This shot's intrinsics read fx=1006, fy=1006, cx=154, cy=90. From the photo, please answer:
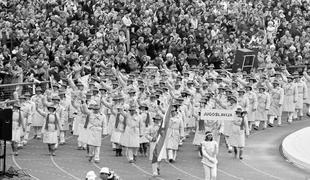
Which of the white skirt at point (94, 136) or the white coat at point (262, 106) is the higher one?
the white coat at point (262, 106)

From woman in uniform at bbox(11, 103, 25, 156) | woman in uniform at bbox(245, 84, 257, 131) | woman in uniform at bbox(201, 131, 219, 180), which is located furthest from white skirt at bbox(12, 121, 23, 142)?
woman in uniform at bbox(245, 84, 257, 131)

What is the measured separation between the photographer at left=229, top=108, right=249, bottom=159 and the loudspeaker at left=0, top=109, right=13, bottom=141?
847cm

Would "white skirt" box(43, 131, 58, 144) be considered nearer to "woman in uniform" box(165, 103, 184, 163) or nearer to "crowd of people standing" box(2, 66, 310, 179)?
"crowd of people standing" box(2, 66, 310, 179)

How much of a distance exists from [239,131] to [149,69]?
267 inches

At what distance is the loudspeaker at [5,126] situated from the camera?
1176 inches

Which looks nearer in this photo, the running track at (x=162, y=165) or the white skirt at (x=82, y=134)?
the running track at (x=162, y=165)

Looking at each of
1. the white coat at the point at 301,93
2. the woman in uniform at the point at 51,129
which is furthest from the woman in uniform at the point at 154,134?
the white coat at the point at 301,93

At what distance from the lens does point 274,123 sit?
4228cm

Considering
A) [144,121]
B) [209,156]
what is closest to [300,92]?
[144,121]

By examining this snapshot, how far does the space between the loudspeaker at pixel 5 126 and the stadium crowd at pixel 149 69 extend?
12.0 ft

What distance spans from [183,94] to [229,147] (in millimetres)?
2660

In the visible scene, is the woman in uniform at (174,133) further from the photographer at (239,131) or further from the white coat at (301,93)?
the white coat at (301,93)

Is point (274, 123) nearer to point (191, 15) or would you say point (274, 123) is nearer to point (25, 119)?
point (191, 15)

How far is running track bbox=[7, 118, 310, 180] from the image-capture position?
31.6 m
